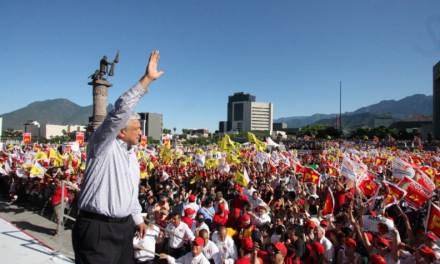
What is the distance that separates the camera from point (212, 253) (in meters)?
4.70

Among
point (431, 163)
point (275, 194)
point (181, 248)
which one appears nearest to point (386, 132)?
point (431, 163)

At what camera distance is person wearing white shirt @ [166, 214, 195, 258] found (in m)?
5.16

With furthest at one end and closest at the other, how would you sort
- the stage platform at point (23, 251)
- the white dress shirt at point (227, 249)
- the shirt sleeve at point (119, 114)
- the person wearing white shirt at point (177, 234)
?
the person wearing white shirt at point (177, 234) < the stage platform at point (23, 251) < the white dress shirt at point (227, 249) < the shirt sleeve at point (119, 114)

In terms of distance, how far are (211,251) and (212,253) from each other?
39mm

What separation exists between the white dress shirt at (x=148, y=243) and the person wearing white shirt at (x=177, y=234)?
0.32m

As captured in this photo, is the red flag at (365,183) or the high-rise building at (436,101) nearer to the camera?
the red flag at (365,183)

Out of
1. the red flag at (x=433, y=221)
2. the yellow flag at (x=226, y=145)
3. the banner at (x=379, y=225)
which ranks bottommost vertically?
the banner at (x=379, y=225)

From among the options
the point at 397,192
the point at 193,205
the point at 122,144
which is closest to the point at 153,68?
the point at 122,144

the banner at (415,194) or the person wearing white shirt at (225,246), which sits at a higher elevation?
the banner at (415,194)

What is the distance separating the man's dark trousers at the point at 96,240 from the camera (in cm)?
202

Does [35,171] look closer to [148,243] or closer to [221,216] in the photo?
[148,243]

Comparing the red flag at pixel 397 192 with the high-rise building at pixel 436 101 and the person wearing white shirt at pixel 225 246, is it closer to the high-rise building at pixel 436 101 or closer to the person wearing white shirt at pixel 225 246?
the person wearing white shirt at pixel 225 246

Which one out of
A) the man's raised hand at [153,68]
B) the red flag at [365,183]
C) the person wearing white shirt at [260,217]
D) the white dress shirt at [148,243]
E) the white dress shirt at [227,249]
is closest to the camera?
the man's raised hand at [153,68]

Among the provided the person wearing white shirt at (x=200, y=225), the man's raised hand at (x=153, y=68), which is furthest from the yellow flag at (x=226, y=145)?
the man's raised hand at (x=153, y=68)
